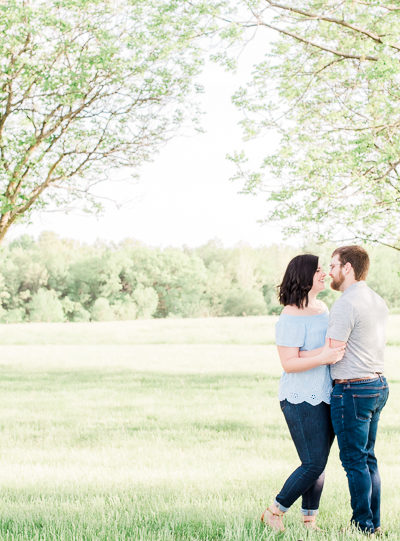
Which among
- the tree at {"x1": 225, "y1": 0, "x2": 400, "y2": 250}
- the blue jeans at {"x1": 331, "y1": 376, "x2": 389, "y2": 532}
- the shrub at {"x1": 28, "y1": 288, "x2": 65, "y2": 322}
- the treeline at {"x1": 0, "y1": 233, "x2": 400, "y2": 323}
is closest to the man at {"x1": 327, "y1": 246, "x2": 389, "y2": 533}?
the blue jeans at {"x1": 331, "y1": 376, "x2": 389, "y2": 532}

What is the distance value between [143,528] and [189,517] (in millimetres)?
510

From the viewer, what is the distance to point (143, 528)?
509 centimetres

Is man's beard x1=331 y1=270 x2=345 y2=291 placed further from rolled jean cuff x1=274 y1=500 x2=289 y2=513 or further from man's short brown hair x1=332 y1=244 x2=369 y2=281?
rolled jean cuff x1=274 y1=500 x2=289 y2=513

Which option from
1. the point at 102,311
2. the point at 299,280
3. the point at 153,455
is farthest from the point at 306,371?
the point at 102,311

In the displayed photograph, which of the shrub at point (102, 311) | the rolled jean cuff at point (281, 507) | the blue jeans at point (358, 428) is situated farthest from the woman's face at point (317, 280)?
the shrub at point (102, 311)

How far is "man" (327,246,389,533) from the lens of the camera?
4.57 metres

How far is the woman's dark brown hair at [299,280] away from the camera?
4.70 m

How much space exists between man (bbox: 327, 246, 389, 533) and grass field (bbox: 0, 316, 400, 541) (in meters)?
0.44

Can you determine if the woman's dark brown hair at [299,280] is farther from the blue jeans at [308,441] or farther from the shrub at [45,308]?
the shrub at [45,308]

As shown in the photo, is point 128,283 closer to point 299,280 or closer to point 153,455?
point 153,455

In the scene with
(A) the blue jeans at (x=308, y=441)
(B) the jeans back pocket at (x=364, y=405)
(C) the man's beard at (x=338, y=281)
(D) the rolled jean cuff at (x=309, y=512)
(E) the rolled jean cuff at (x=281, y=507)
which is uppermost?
(C) the man's beard at (x=338, y=281)

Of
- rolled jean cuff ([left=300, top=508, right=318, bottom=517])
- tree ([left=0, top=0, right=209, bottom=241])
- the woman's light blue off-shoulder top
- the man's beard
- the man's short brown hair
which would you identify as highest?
tree ([left=0, top=0, right=209, bottom=241])

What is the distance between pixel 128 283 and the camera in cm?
8500

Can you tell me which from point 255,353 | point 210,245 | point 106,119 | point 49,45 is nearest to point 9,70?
point 49,45
